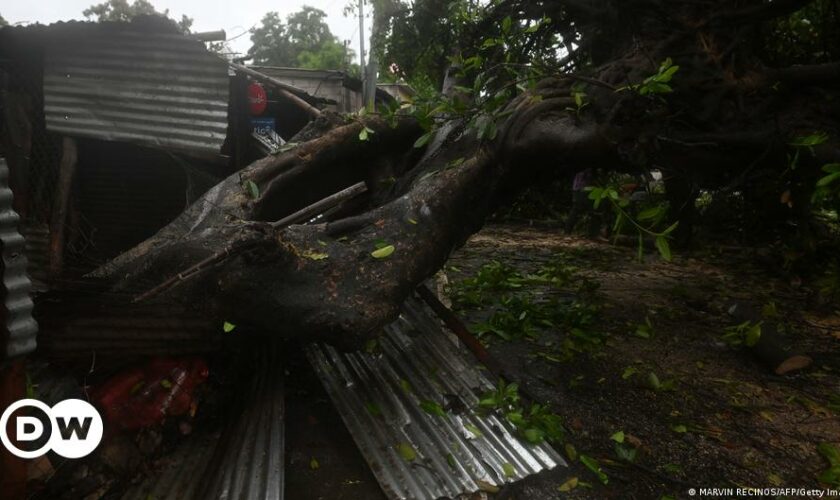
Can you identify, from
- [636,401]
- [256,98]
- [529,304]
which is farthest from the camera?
[256,98]

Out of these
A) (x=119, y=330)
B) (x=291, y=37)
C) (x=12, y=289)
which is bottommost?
(x=119, y=330)

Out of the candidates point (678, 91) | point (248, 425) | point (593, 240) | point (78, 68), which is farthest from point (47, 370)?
point (593, 240)

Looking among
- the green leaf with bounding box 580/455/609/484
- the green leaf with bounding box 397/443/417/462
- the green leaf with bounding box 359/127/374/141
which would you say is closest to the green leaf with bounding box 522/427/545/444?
the green leaf with bounding box 580/455/609/484

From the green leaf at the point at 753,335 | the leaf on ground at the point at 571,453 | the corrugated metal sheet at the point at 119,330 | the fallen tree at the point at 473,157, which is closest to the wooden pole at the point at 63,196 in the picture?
the fallen tree at the point at 473,157

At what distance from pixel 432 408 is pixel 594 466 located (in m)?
0.99

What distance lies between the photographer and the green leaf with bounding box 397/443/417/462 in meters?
2.60

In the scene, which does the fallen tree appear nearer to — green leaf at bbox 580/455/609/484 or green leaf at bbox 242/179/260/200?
green leaf at bbox 242/179/260/200

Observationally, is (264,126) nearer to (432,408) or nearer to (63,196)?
(63,196)

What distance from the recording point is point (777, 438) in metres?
2.97

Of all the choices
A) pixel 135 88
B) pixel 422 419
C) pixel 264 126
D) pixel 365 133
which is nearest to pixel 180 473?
pixel 422 419

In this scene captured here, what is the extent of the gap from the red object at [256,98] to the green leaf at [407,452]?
557 centimetres

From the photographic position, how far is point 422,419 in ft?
9.60

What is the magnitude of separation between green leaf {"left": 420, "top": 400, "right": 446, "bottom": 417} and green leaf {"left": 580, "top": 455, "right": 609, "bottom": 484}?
85 cm

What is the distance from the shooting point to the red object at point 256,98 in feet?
21.9
